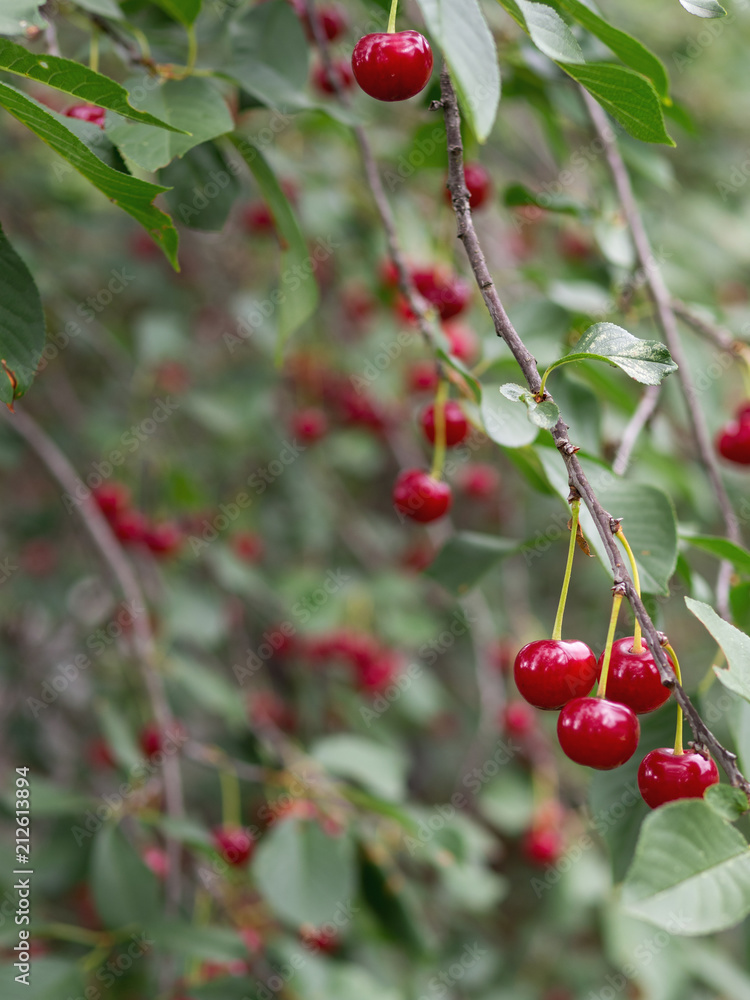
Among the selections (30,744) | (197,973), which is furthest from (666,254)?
(30,744)

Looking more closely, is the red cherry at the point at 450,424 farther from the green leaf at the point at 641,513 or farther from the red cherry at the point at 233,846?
the red cherry at the point at 233,846

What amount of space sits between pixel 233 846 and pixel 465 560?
3.58 feet

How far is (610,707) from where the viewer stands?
0.75 m

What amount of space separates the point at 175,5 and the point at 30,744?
7.28ft

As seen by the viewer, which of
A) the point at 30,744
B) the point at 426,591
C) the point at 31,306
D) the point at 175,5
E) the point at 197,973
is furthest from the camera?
the point at 426,591

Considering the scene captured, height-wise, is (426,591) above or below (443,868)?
below

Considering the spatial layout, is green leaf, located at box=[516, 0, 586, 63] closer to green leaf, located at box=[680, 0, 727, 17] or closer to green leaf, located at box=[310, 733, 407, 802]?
green leaf, located at box=[680, 0, 727, 17]

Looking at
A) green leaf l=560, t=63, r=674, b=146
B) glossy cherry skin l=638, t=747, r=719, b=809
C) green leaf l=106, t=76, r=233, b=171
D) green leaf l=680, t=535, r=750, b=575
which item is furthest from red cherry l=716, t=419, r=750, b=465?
green leaf l=106, t=76, r=233, b=171

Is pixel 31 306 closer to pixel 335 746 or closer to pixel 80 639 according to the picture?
pixel 335 746

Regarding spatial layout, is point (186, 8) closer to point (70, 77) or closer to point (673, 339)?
point (70, 77)

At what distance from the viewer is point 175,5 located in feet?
3.92

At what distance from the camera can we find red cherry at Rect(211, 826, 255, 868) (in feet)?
6.34

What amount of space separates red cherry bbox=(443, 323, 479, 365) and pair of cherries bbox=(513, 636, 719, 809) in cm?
150

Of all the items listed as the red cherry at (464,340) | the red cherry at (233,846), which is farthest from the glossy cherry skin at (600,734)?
the red cherry at (464,340)
